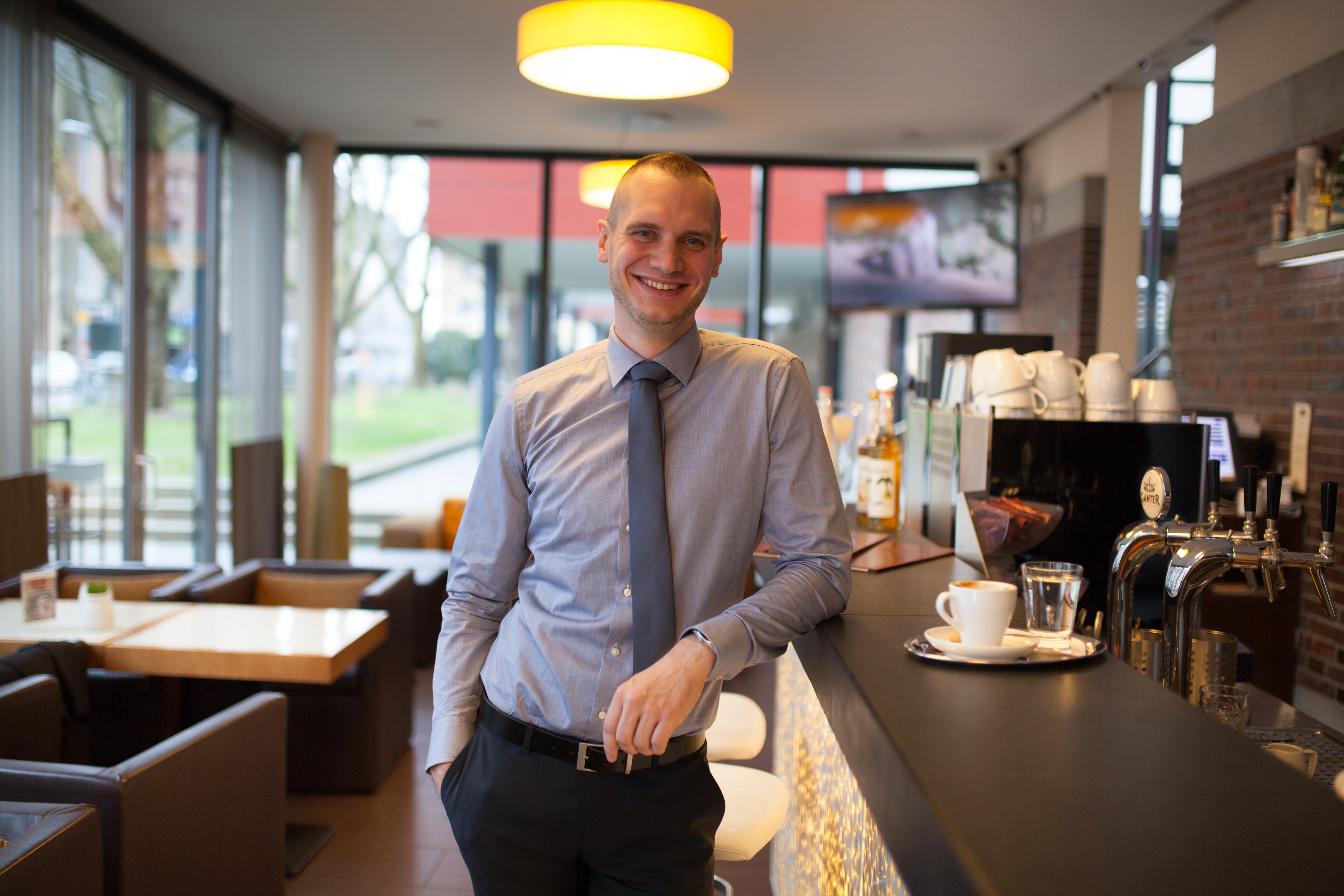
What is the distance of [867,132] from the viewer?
6609mm

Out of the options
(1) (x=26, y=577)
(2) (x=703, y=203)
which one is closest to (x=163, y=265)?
(1) (x=26, y=577)

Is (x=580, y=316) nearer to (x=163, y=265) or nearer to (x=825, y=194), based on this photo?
(x=825, y=194)

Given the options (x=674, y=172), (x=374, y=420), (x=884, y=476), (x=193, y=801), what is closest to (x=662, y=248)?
(x=674, y=172)

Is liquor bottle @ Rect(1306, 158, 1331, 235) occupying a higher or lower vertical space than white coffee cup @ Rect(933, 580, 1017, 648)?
higher

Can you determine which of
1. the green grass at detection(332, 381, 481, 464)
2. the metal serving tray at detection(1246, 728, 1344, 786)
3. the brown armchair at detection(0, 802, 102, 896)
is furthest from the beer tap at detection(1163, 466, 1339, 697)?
the green grass at detection(332, 381, 481, 464)

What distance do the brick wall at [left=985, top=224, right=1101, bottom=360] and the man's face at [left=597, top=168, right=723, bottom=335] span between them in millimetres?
4698

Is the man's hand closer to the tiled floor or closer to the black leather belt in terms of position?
the black leather belt

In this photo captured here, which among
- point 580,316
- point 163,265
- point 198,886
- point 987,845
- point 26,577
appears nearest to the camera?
point 987,845

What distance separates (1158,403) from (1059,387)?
0.19 metres

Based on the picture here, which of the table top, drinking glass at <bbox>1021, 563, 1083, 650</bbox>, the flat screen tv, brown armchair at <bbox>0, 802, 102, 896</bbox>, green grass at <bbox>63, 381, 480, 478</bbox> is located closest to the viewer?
drinking glass at <bbox>1021, 563, 1083, 650</bbox>

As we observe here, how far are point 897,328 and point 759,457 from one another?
6663 mm

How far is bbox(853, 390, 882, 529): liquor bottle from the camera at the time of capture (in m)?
2.48

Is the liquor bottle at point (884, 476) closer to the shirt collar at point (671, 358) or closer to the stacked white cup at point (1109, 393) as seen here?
the stacked white cup at point (1109, 393)

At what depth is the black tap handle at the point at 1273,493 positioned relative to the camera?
1311 millimetres
